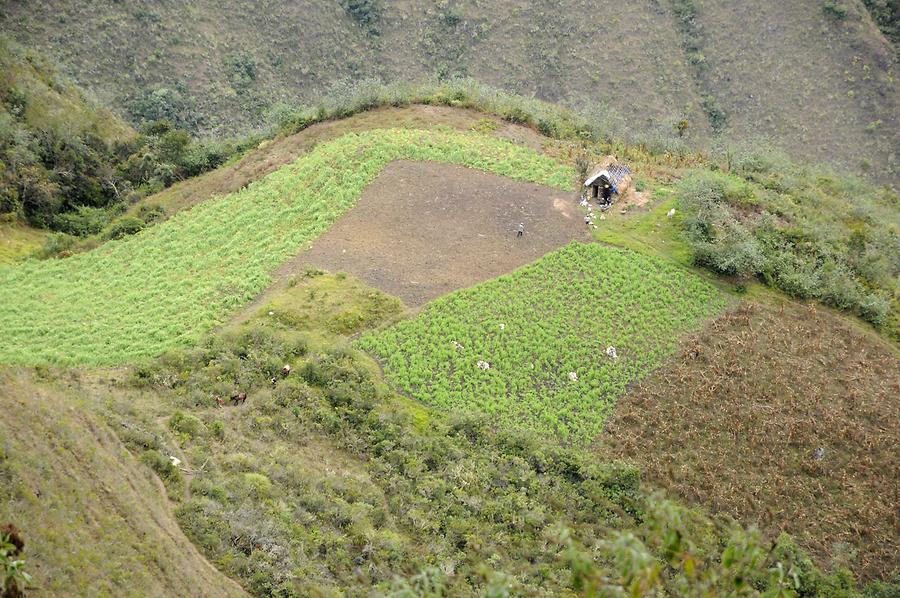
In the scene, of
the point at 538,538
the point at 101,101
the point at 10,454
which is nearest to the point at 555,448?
the point at 538,538

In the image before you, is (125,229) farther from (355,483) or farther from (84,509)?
(84,509)

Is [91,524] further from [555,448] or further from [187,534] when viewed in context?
[555,448]

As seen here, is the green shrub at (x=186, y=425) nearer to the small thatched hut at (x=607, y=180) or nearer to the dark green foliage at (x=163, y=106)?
the small thatched hut at (x=607, y=180)

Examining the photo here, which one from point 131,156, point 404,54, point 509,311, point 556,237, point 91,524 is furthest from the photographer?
point 404,54

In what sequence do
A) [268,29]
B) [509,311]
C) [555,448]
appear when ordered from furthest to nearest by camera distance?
[268,29] → [509,311] → [555,448]

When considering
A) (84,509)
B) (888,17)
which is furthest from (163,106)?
(888,17)
